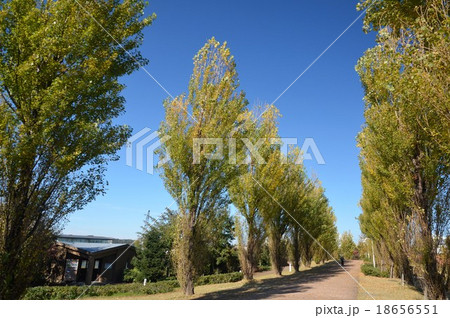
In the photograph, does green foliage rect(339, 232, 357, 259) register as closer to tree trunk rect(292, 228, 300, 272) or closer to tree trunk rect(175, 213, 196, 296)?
tree trunk rect(292, 228, 300, 272)

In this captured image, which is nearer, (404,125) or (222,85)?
(404,125)

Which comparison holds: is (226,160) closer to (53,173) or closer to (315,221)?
(53,173)

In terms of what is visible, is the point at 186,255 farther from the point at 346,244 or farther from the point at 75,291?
the point at 346,244

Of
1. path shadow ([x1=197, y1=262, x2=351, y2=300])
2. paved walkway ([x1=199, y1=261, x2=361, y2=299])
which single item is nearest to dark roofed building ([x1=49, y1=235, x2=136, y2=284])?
path shadow ([x1=197, y1=262, x2=351, y2=300])

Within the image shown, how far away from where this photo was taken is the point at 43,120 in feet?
20.8

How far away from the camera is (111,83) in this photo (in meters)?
7.65

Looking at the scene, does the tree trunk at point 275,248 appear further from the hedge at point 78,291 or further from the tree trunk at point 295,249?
the hedge at point 78,291

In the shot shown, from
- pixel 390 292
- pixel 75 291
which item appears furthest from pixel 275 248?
pixel 75 291

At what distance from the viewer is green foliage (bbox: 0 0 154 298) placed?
604 cm

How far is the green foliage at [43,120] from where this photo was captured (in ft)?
19.8

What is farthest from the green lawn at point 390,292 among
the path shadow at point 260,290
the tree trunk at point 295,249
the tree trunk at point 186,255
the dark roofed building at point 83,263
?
the dark roofed building at point 83,263
